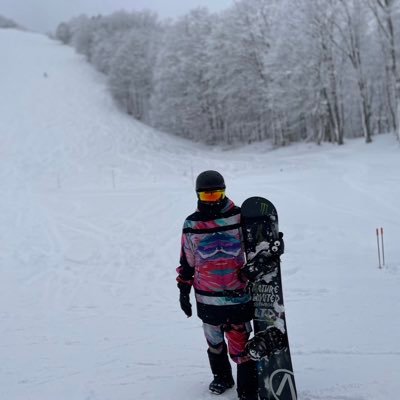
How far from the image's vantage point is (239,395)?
3.76 metres

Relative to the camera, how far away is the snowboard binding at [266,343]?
11.5 feet

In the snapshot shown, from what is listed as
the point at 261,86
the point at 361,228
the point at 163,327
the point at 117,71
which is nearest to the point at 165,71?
the point at 117,71

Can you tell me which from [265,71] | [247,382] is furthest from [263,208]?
[265,71]

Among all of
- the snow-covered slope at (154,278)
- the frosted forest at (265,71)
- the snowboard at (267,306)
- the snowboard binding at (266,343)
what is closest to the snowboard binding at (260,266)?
the snowboard at (267,306)

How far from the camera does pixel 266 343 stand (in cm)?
353

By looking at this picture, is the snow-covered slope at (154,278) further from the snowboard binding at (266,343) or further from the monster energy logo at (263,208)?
the monster energy logo at (263,208)

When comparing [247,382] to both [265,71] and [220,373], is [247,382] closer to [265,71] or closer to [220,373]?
[220,373]

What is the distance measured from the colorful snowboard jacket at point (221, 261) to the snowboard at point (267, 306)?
0.09m

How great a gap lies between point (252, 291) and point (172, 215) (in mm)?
10946

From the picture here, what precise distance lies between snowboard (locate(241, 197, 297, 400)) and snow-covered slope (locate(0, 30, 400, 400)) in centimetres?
38

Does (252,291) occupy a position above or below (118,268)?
above

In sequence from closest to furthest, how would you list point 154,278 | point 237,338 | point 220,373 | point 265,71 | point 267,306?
1. point 267,306
2. point 237,338
3. point 220,373
4. point 154,278
5. point 265,71

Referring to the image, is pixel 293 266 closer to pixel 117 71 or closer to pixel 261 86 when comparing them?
pixel 261 86

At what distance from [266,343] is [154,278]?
5.92m
